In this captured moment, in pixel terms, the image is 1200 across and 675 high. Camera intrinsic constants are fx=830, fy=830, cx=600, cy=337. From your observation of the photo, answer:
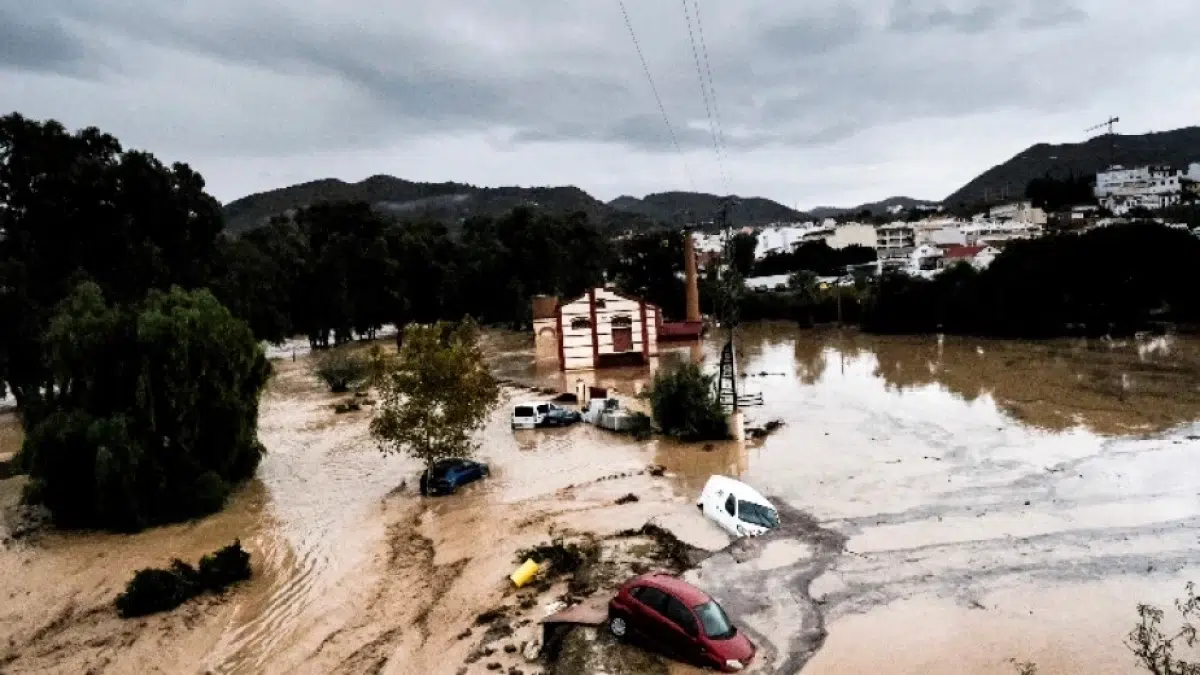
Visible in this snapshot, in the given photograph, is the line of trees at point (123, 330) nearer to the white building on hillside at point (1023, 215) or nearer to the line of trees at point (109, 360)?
the line of trees at point (109, 360)

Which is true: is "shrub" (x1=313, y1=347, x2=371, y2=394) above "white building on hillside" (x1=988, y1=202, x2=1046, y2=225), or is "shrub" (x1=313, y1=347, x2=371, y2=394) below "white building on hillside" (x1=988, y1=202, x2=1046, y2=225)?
below

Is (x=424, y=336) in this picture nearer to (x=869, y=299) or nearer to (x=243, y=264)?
(x=243, y=264)

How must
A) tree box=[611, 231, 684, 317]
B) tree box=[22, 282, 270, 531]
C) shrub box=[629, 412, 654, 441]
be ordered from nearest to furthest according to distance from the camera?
tree box=[22, 282, 270, 531]
shrub box=[629, 412, 654, 441]
tree box=[611, 231, 684, 317]

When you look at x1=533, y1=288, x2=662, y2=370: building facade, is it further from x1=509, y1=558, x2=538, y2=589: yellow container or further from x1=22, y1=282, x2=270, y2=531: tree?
x1=509, y1=558, x2=538, y2=589: yellow container

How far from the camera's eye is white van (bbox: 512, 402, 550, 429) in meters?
35.2

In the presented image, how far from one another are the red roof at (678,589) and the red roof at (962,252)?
91269mm

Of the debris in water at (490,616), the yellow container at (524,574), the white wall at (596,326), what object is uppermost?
the white wall at (596,326)

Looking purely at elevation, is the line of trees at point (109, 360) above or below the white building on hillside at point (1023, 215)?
below

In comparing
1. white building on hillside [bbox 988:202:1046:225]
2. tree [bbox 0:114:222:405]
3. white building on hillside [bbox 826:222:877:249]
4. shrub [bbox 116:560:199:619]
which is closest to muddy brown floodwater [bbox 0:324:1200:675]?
shrub [bbox 116:560:199:619]

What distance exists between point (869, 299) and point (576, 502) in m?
51.9

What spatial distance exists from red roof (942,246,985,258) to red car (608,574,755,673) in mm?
91552

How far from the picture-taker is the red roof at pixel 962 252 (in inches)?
3809

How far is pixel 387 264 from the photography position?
7550 centimetres

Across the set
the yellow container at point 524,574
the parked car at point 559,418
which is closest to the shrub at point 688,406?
the parked car at point 559,418
